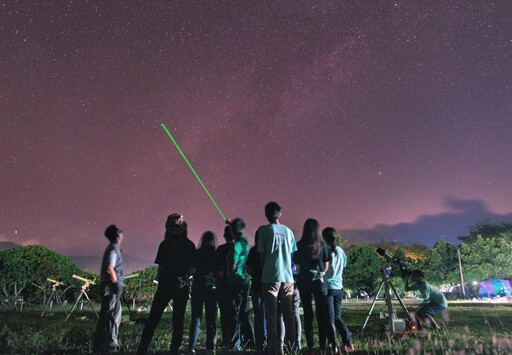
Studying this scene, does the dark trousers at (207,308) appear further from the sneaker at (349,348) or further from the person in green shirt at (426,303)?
the person in green shirt at (426,303)

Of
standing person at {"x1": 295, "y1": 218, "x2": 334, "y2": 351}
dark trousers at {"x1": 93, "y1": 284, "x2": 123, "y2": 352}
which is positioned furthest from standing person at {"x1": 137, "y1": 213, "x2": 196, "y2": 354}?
standing person at {"x1": 295, "y1": 218, "x2": 334, "y2": 351}

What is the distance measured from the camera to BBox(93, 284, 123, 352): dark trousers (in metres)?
7.37

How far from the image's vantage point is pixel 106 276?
749 cm

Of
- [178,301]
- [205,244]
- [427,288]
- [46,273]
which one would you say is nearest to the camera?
[178,301]

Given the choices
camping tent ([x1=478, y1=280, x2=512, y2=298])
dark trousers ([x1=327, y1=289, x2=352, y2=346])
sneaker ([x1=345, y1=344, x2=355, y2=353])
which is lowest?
sneaker ([x1=345, y1=344, x2=355, y2=353])

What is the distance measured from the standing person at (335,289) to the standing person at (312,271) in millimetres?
210

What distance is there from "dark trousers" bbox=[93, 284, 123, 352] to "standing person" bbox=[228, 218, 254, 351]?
1.95 m

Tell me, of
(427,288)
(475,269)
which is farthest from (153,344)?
(475,269)

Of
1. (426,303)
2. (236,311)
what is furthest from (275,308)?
(426,303)

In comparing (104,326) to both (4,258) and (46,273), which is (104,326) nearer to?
(46,273)

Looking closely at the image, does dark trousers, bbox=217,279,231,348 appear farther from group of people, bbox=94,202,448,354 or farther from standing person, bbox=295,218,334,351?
standing person, bbox=295,218,334,351

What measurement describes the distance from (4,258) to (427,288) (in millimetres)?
57100

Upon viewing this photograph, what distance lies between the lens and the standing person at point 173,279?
6355 mm

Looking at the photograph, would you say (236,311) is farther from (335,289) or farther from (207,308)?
(335,289)
